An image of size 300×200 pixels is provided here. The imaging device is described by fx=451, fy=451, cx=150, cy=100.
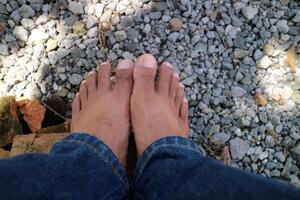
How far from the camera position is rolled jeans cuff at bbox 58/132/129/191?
130 centimetres

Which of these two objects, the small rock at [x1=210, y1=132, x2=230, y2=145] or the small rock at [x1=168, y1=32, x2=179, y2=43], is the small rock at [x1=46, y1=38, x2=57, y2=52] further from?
the small rock at [x1=210, y1=132, x2=230, y2=145]

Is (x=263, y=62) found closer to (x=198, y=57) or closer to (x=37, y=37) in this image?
(x=198, y=57)

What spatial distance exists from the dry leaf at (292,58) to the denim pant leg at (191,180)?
54 centimetres

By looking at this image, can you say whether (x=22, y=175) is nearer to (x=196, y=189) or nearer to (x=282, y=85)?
(x=196, y=189)

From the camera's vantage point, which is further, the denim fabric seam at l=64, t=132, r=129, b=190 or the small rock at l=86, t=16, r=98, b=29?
the small rock at l=86, t=16, r=98, b=29

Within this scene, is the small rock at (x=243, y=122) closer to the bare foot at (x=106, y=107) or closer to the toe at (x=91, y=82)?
the bare foot at (x=106, y=107)

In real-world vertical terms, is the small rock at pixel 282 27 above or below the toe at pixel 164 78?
above

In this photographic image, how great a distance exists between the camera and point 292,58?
5.33 feet

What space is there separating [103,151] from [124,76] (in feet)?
1.04

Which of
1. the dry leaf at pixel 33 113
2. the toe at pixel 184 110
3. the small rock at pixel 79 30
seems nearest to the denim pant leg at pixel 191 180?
the toe at pixel 184 110

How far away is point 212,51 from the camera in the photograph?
1604 mm

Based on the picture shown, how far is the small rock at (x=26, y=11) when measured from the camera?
5.27 feet

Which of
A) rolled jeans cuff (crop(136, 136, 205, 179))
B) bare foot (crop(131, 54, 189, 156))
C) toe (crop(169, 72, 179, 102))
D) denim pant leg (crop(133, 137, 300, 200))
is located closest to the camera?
denim pant leg (crop(133, 137, 300, 200))

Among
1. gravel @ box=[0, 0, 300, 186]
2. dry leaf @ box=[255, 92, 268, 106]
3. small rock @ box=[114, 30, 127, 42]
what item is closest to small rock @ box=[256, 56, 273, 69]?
gravel @ box=[0, 0, 300, 186]
